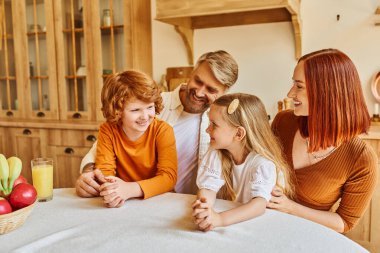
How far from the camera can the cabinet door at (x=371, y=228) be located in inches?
93.1

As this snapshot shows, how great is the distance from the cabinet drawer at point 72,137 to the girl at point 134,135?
1.62 m

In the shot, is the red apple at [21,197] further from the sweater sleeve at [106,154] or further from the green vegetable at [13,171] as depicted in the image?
the sweater sleeve at [106,154]

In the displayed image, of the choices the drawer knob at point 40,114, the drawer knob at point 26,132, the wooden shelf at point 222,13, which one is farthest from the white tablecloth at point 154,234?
the drawer knob at point 40,114

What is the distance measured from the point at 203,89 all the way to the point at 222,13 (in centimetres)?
113

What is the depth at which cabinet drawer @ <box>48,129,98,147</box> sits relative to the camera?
3.18 m

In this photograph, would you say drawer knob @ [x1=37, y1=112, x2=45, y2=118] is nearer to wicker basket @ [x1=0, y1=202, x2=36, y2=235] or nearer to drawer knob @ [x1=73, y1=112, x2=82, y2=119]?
drawer knob @ [x1=73, y1=112, x2=82, y2=119]

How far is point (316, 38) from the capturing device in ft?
9.13

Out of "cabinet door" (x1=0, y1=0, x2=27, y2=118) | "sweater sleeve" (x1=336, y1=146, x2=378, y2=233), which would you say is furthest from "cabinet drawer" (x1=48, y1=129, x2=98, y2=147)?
"sweater sleeve" (x1=336, y1=146, x2=378, y2=233)

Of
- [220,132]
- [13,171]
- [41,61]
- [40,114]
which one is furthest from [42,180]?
[41,61]

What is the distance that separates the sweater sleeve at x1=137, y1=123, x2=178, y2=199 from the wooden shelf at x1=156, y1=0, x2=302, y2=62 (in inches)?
47.1

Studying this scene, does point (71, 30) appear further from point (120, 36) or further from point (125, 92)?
point (125, 92)

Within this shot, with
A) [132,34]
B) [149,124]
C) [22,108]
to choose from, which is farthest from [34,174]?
[22,108]

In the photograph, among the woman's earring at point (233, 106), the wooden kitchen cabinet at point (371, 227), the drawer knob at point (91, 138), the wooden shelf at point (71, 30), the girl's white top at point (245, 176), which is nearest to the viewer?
the girl's white top at point (245, 176)

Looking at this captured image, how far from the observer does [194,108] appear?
6.04 ft
